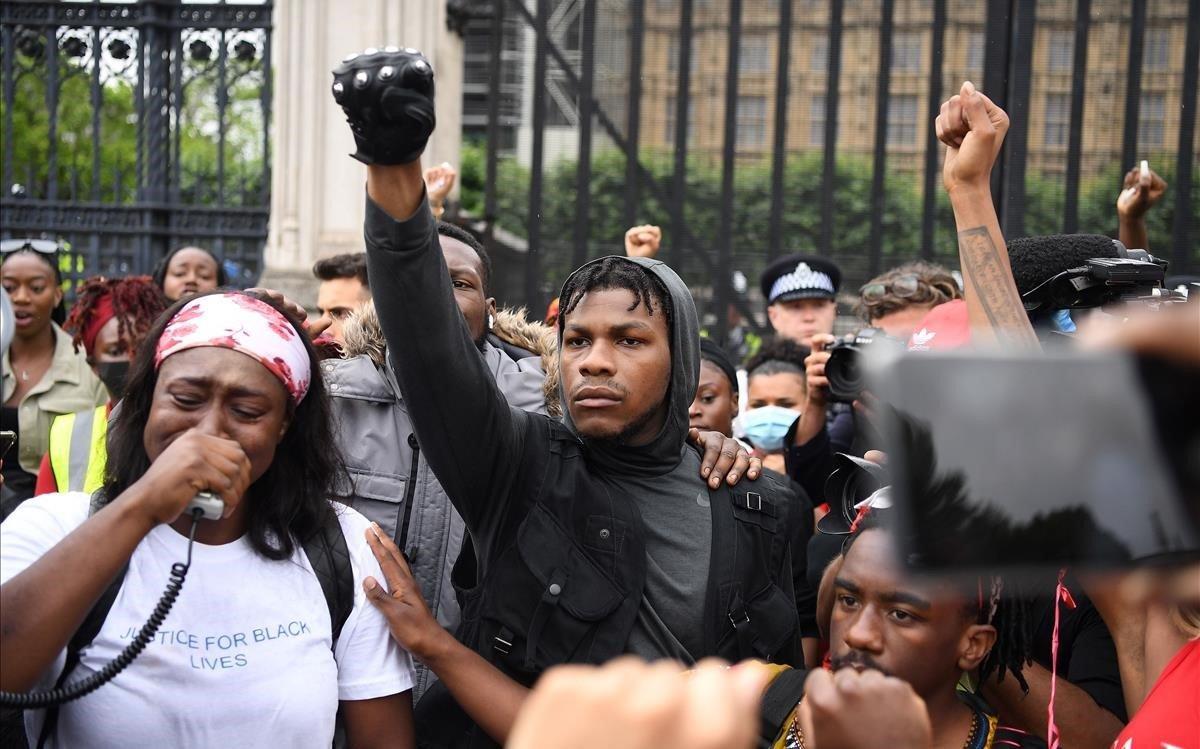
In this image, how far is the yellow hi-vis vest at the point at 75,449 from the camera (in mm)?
3533

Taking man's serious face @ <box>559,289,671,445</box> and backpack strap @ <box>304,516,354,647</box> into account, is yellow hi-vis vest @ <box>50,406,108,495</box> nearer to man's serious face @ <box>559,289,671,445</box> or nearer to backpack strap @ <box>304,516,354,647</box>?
backpack strap @ <box>304,516,354,647</box>

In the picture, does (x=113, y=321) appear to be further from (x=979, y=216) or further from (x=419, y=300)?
(x=979, y=216)

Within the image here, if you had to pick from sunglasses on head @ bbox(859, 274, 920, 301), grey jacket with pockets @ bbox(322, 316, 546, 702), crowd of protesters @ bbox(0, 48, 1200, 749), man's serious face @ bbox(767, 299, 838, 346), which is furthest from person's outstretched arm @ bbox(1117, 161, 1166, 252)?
grey jacket with pockets @ bbox(322, 316, 546, 702)

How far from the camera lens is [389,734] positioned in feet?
7.60

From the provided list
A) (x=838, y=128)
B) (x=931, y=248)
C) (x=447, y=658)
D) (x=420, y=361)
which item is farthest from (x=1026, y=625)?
(x=838, y=128)

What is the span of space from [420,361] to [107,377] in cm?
249

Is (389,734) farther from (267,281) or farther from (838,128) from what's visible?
(838,128)

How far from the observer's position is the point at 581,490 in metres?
2.45

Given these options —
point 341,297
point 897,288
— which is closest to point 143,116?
point 341,297

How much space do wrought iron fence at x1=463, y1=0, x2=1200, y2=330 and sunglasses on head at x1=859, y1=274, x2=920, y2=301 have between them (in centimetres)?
213

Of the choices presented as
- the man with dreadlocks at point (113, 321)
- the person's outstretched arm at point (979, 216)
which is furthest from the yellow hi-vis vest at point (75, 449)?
the person's outstretched arm at point (979, 216)

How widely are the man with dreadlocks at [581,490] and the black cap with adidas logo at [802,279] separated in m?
3.03

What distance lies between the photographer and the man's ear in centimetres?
243

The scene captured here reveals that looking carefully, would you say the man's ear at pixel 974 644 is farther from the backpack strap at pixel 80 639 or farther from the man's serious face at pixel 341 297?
the man's serious face at pixel 341 297
